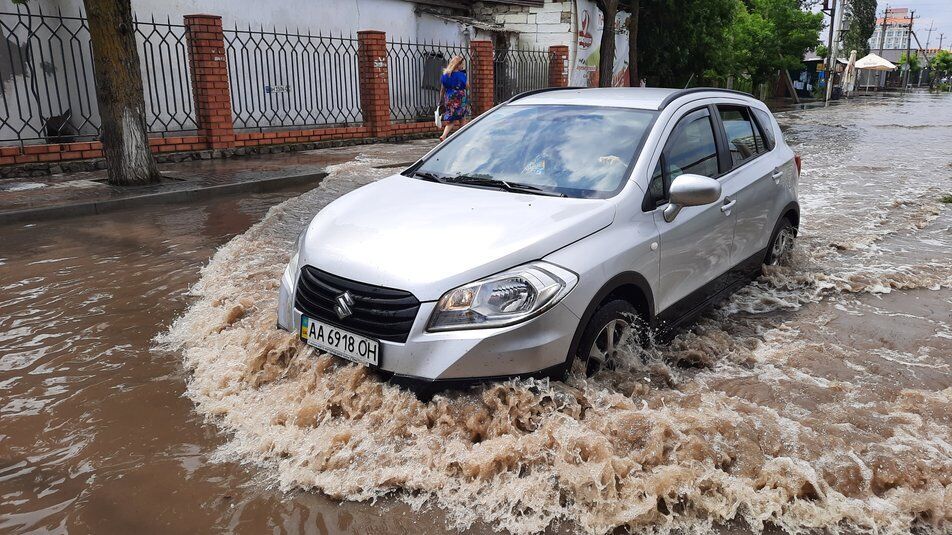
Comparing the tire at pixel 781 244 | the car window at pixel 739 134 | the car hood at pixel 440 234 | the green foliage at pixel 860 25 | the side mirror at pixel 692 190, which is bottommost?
the tire at pixel 781 244

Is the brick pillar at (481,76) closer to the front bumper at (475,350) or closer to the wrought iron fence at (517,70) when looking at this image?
the wrought iron fence at (517,70)

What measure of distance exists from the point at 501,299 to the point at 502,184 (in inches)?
43.4

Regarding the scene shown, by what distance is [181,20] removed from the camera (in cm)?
1365

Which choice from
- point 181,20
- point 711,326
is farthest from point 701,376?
point 181,20

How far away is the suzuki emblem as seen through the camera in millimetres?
3347

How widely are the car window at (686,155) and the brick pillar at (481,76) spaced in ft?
48.1

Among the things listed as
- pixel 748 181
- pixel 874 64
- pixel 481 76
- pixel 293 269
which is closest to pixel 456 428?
pixel 293 269

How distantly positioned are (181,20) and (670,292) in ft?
40.9

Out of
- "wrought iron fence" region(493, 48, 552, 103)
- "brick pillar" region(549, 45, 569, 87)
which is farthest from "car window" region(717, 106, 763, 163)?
"brick pillar" region(549, 45, 569, 87)

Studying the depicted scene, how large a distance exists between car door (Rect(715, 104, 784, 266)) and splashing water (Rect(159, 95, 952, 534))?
59 cm

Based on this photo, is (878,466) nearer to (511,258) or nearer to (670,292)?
(670,292)

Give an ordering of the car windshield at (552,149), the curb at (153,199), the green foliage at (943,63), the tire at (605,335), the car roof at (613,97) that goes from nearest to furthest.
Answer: the tire at (605,335) → the car windshield at (552,149) → the car roof at (613,97) → the curb at (153,199) → the green foliage at (943,63)

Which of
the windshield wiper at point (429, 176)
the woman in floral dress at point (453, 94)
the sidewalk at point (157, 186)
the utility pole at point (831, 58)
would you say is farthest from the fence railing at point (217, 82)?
the utility pole at point (831, 58)

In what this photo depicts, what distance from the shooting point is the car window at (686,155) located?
13.6 ft
